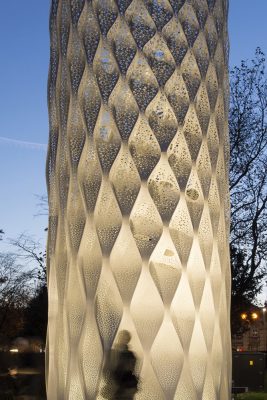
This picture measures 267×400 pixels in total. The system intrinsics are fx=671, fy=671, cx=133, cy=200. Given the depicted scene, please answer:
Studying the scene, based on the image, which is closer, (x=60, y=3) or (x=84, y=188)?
(x=84, y=188)

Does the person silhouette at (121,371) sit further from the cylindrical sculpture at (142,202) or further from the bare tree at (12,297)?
the bare tree at (12,297)

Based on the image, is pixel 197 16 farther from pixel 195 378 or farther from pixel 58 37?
pixel 195 378

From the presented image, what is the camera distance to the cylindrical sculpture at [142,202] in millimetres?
4086

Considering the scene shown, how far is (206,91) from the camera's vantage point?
14.9 ft

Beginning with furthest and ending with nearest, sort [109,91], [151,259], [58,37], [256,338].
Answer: [256,338] < [58,37] < [109,91] < [151,259]

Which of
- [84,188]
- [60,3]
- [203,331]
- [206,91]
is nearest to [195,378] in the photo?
[203,331]

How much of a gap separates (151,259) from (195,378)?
0.80m

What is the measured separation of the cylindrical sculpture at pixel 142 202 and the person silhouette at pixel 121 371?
0.14 feet

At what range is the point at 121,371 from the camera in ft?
13.3

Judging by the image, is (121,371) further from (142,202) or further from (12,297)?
(12,297)


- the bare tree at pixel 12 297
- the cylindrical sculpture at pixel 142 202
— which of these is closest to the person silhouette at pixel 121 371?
the cylindrical sculpture at pixel 142 202

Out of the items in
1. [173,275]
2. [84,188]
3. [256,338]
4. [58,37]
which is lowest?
[173,275]

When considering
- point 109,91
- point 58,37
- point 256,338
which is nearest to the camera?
point 109,91

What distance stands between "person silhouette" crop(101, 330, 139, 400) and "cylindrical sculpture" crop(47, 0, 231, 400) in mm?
43
